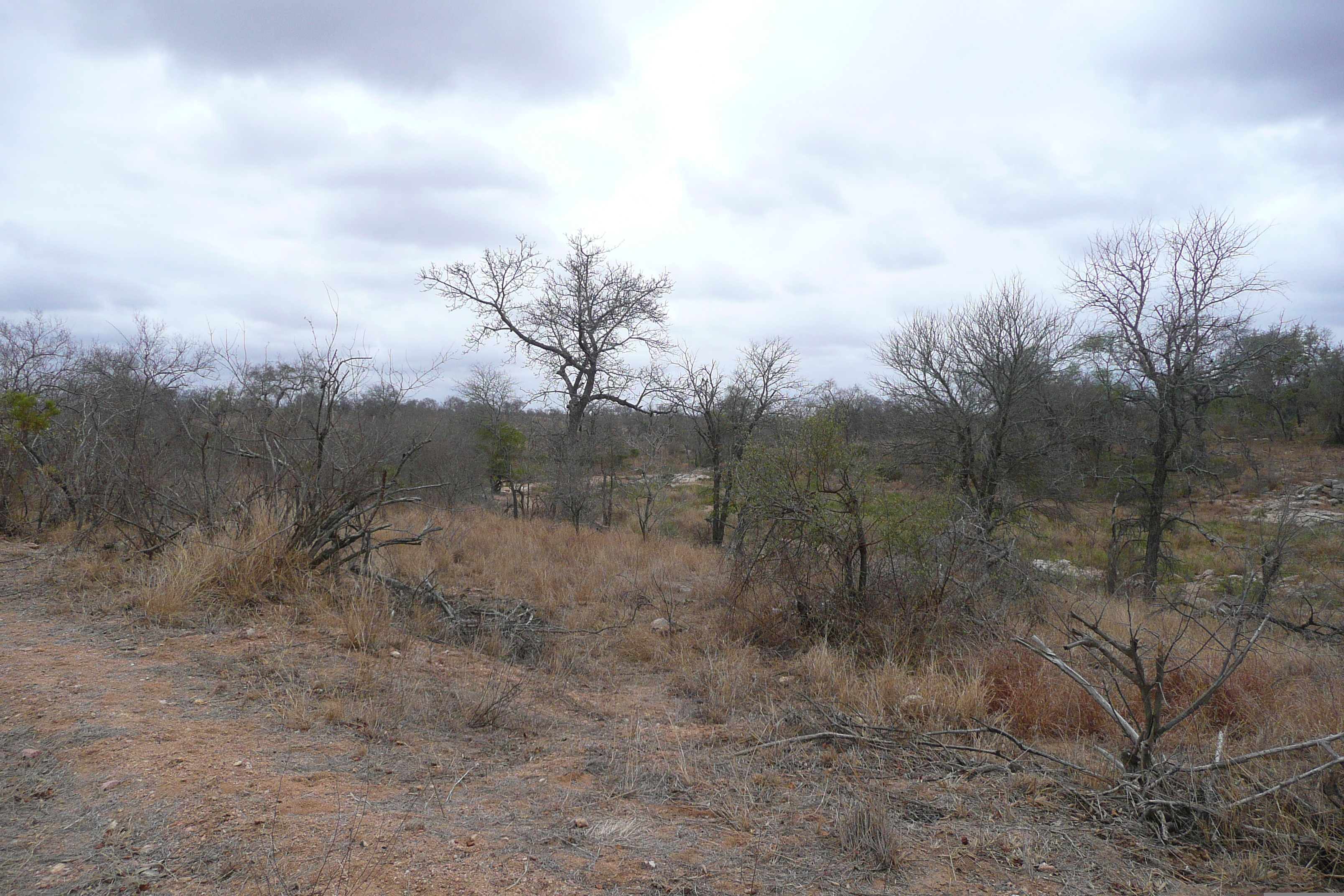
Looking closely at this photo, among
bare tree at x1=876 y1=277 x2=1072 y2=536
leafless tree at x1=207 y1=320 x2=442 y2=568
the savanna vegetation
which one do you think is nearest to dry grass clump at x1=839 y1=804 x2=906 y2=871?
the savanna vegetation

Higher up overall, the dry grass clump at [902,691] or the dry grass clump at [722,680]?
the dry grass clump at [902,691]

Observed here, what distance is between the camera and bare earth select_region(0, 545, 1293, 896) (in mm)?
2689

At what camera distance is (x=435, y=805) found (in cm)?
330

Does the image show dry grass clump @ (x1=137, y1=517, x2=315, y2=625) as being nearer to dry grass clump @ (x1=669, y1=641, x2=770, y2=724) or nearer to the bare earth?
the bare earth

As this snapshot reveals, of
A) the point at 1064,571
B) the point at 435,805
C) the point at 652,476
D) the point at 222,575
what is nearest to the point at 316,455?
the point at 222,575

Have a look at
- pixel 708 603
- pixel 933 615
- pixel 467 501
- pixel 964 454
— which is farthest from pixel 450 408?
pixel 933 615

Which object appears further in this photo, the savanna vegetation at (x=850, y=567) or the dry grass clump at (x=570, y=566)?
the dry grass clump at (x=570, y=566)

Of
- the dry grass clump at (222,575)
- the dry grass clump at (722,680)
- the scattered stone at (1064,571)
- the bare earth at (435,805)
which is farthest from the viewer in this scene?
the scattered stone at (1064,571)

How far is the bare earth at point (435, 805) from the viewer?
2.69m

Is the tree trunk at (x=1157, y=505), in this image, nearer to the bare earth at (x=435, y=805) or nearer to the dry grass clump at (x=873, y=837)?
the bare earth at (x=435, y=805)

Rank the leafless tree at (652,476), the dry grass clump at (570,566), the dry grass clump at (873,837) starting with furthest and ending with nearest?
the leafless tree at (652,476)
the dry grass clump at (570,566)
the dry grass clump at (873,837)

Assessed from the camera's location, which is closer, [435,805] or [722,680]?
[435,805]

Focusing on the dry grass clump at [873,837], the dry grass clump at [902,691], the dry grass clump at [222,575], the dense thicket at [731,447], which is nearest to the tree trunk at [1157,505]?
the dense thicket at [731,447]

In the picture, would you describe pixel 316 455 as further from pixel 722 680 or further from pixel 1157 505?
pixel 1157 505
